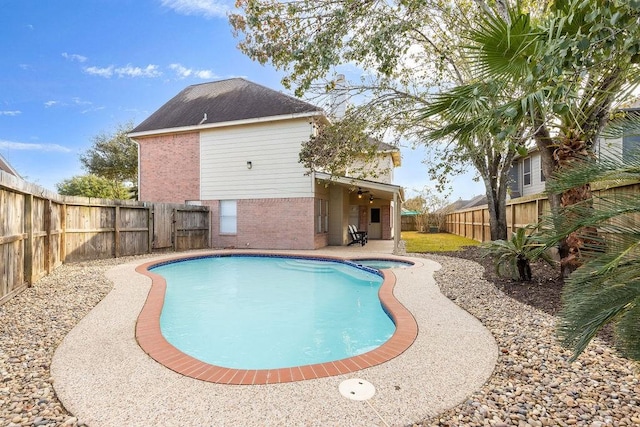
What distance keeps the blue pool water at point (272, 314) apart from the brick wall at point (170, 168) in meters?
6.68

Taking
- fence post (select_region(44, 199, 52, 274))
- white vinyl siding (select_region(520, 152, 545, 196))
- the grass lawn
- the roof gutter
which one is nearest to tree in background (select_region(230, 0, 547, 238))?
the roof gutter

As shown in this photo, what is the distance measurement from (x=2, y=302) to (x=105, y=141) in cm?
2796

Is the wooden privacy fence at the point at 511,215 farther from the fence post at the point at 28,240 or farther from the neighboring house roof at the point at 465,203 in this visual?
the fence post at the point at 28,240

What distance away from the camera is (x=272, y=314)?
6625 mm

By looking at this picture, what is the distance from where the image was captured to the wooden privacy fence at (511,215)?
222 inches

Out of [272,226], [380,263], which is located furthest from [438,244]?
[272,226]

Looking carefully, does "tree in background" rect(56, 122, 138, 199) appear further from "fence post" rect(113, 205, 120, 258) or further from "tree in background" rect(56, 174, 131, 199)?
"fence post" rect(113, 205, 120, 258)

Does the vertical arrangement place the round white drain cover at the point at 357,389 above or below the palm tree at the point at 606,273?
below

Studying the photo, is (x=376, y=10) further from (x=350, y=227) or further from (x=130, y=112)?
(x=130, y=112)

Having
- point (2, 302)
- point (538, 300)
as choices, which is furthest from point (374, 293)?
point (2, 302)

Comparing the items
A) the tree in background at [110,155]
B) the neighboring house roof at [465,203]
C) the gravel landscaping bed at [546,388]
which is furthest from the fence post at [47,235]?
the neighboring house roof at [465,203]

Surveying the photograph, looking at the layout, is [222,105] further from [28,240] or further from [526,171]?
[526,171]

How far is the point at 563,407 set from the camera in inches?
104

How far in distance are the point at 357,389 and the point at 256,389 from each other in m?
0.91
